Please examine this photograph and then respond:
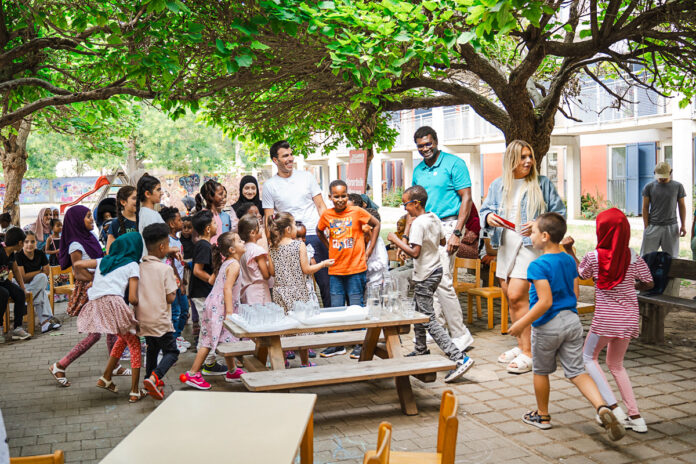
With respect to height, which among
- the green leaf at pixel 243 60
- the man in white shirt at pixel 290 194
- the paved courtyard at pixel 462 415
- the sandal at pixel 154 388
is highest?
the green leaf at pixel 243 60

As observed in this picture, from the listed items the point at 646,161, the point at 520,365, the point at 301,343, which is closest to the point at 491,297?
the point at 520,365

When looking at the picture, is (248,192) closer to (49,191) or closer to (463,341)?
(463,341)

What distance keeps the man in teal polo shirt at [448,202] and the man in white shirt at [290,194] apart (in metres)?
1.28

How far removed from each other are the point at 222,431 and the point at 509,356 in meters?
4.81

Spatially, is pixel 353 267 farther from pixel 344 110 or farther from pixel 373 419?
pixel 344 110

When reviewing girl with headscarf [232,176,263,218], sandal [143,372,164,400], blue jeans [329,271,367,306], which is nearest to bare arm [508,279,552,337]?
blue jeans [329,271,367,306]

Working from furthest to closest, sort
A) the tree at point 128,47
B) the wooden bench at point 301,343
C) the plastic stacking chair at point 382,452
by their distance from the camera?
the tree at point 128,47, the wooden bench at point 301,343, the plastic stacking chair at point 382,452

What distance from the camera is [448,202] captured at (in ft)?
24.6

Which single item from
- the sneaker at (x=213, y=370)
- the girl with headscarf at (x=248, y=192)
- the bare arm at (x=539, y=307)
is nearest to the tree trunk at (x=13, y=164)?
the girl with headscarf at (x=248, y=192)

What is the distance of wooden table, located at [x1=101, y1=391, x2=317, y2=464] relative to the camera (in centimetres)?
267

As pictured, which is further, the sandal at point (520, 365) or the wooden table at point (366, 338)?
the sandal at point (520, 365)

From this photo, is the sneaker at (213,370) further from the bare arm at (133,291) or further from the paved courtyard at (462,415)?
the bare arm at (133,291)

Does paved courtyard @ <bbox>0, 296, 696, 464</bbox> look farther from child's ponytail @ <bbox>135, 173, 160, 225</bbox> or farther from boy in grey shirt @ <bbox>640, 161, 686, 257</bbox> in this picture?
boy in grey shirt @ <bbox>640, 161, 686, 257</bbox>

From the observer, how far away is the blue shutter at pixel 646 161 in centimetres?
2783
